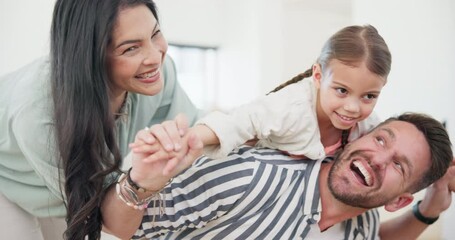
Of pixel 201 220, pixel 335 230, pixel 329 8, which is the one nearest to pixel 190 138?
pixel 201 220

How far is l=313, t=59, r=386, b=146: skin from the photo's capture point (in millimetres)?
1059

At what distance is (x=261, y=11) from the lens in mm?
5691

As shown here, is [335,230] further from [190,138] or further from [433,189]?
[190,138]

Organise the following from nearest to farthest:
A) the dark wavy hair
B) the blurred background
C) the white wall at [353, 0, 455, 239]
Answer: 1. the dark wavy hair
2. the white wall at [353, 0, 455, 239]
3. the blurred background

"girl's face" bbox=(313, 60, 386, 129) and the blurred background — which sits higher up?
"girl's face" bbox=(313, 60, 386, 129)

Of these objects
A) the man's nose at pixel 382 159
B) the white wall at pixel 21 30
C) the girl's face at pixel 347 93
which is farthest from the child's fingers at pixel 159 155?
the white wall at pixel 21 30

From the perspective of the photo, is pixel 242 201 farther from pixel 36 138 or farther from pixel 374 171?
pixel 36 138

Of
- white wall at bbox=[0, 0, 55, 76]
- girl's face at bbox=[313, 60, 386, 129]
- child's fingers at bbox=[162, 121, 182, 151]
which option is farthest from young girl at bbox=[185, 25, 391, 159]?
white wall at bbox=[0, 0, 55, 76]

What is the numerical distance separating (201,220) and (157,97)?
599 millimetres

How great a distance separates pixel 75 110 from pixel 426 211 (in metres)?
1.05

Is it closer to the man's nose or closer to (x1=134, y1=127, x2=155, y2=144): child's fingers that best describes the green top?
(x1=134, y1=127, x2=155, y2=144): child's fingers

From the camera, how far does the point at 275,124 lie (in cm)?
101

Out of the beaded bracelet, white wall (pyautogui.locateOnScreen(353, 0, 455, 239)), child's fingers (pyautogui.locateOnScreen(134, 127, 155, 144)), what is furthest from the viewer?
white wall (pyautogui.locateOnScreen(353, 0, 455, 239))

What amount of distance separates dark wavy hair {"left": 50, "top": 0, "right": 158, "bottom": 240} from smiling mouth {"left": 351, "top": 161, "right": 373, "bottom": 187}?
577 millimetres
